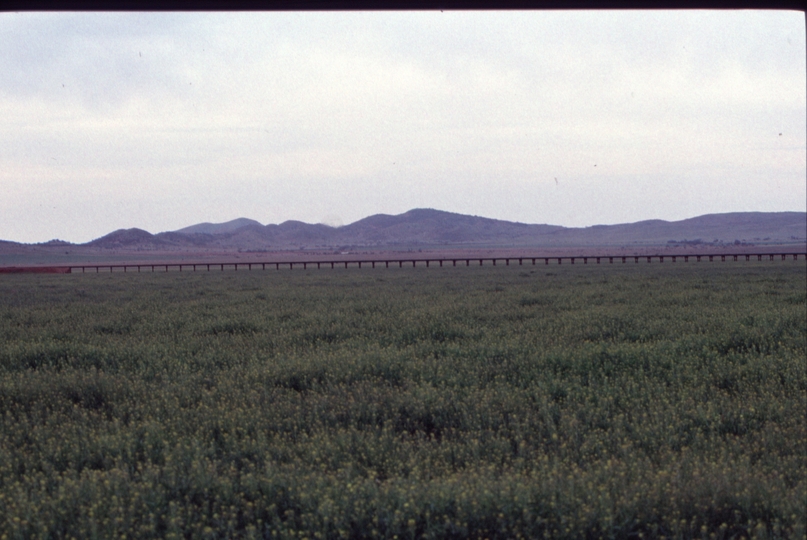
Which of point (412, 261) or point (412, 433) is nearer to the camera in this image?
point (412, 433)

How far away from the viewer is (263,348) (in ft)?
38.6

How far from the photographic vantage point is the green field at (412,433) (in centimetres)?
460

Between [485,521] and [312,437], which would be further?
[312,437]

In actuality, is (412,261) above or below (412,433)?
above

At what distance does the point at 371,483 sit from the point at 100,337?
10.4 meters

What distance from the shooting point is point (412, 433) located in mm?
6902

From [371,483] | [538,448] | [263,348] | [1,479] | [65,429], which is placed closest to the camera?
[371,483]

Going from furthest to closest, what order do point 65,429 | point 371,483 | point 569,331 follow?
point 569,331, point 65,429, point 371,483

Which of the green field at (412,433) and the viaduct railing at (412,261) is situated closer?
A: the green field at (412,433)

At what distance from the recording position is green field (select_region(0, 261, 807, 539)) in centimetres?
460

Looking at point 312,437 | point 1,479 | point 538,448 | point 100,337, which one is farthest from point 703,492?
point 100,337

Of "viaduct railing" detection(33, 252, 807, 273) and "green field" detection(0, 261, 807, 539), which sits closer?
"green field" detection(0, 261, 807, 539)
